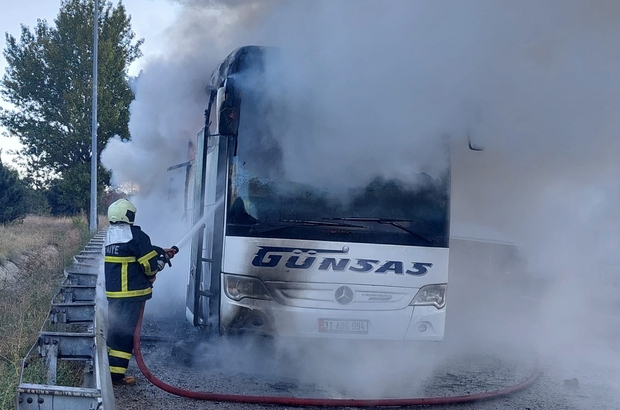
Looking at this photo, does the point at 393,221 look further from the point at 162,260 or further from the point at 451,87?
the point at 162,260

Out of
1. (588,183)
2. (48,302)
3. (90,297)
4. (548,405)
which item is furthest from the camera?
(588,183)

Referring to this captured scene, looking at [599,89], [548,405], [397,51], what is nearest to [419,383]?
[548,405]

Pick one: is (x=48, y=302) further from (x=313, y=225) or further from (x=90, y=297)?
(x=313, y=225)

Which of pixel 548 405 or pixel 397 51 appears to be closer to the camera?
pixel 548 405

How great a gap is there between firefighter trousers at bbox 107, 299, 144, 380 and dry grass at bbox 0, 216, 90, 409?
0.73 m

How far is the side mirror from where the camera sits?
5.39 meters

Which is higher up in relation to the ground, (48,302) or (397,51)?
(397,51)

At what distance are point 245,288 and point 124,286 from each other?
3.44 ft

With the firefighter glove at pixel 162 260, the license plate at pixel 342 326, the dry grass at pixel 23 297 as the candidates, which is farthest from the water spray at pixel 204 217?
the dry grass at pixel 23 297

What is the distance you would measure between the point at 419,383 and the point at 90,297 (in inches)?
132

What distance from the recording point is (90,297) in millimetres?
6312

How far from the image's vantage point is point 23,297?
24.0ft

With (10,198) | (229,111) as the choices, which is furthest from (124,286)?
(10,198)

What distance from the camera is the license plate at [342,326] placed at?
5383 mm
